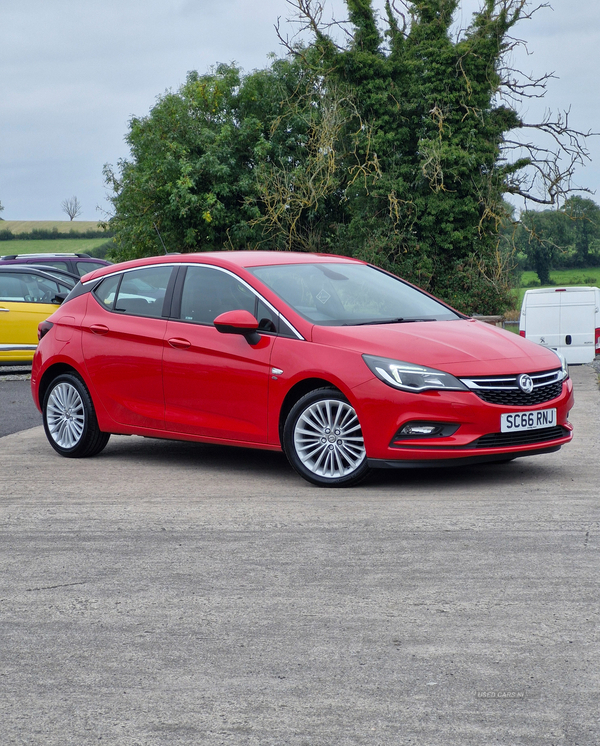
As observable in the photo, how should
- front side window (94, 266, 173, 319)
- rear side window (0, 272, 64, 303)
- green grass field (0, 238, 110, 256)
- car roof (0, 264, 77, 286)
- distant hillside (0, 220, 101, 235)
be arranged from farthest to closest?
1. distant hillside (0, 220, 101, 235)
2. green grass field (0, 238, 110, 256)
3. car roof (0, 264, 77, 286)
4. rear side window (0, 272, 64, 303)
5. front side window (94, 266, 173, 319)

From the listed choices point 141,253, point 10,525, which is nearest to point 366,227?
point 141,253

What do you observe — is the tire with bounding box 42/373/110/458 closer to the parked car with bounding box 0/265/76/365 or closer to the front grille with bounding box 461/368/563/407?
the front grille with bounding box 461/368/563/407

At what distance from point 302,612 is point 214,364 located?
3.63m

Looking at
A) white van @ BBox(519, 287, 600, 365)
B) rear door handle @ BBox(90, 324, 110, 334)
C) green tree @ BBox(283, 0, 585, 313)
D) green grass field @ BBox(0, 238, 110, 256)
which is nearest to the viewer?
rear door handle @ BBox(90, 324, 110, 334)

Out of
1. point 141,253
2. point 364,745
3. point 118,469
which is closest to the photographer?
point 364,745

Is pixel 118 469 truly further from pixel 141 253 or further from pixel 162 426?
pixel 141 253

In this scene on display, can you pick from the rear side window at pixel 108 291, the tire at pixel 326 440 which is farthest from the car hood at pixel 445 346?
the rear side window at pixel 108 291

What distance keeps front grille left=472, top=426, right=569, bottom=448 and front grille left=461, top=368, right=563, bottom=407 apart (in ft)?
0.67

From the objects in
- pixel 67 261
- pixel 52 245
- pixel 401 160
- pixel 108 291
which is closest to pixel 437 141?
pixel 401 160

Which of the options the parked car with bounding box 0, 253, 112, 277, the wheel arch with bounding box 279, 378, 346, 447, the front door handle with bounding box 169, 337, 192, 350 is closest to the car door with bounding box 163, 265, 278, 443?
the front door handle with bounding box 169, 337, 192, 350

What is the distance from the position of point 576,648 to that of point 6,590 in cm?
255

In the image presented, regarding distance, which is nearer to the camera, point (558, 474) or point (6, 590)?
point (6, 590)

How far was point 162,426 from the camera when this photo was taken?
8398 mm

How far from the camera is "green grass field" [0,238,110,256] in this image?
253 ft
